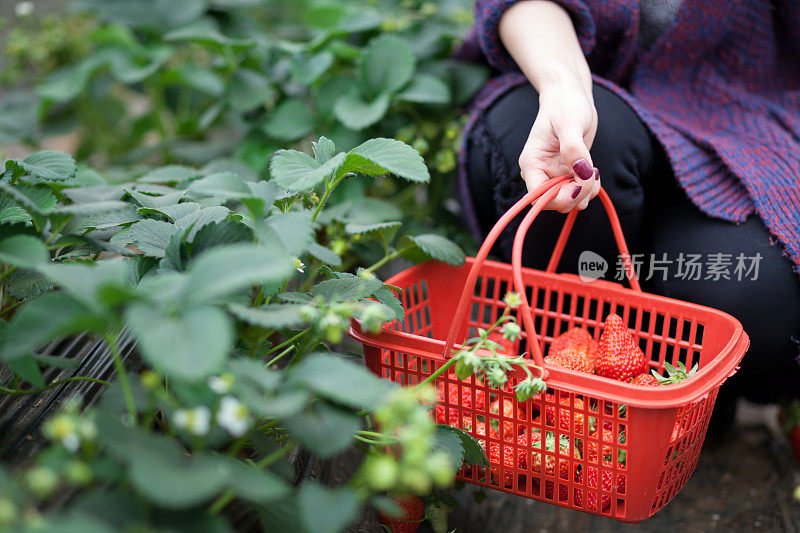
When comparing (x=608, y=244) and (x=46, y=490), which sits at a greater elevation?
(x=46, y=490)

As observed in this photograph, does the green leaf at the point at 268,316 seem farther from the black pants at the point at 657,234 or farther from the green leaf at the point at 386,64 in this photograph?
the green leaf at the point at 386,64

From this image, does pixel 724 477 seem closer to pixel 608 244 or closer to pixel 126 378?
pixel 608 244

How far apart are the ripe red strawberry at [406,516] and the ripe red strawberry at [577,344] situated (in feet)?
1.01

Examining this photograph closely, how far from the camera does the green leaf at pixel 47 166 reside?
2.79 ft

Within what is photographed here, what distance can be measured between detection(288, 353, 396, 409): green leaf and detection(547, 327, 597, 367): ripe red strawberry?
0.49 metres

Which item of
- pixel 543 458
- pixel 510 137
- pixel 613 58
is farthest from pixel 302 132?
pixel 543 458

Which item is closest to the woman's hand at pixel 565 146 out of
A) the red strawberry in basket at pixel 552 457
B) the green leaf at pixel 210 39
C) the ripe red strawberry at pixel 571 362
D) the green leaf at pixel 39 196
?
the ripe red strawberry at pixel 571 362

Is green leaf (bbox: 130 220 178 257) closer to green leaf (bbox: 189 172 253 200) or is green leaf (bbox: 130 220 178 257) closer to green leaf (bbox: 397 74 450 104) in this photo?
green leaf (bbox: 189 172 253 200)

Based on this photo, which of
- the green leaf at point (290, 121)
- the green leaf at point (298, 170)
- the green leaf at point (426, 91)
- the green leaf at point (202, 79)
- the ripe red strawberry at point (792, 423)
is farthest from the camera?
the green leaf at point (202, 79)

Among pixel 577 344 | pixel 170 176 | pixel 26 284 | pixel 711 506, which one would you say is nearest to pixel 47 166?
pixel 26 284

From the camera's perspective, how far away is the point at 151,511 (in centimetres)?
52

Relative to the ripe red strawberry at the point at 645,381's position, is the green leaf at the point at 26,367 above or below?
above

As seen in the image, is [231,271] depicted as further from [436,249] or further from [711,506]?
[711,506]

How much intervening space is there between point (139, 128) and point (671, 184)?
1.49m
